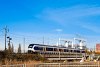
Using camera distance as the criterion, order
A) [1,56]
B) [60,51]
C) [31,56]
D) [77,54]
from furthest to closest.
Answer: [77,54]
[60,51]
[31,56]
[1,56]

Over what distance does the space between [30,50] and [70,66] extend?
30772mm

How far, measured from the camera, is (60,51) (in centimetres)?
6075

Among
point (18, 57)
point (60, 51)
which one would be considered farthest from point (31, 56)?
point (60, 51)

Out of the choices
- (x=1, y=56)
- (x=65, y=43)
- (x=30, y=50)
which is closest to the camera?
(x=1, y=56)

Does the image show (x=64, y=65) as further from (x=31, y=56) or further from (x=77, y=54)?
(x=77, y=54)

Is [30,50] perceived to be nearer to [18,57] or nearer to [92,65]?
[18,57]

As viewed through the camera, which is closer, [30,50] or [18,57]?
[18,57]

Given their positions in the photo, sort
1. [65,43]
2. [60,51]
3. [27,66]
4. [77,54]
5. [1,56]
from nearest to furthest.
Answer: [27,66] < [1,56] < [60,51] < [77,54] < [65,43]

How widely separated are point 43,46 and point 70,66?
3104 centimetres

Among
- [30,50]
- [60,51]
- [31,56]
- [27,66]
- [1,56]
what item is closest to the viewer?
[27,66]

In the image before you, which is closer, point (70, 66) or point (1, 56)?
point (70, 66)

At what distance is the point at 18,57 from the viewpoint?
4306 centimetres

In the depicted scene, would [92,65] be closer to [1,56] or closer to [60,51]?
[1,56]

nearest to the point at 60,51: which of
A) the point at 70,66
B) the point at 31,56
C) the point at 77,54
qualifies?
the point at 77,54
